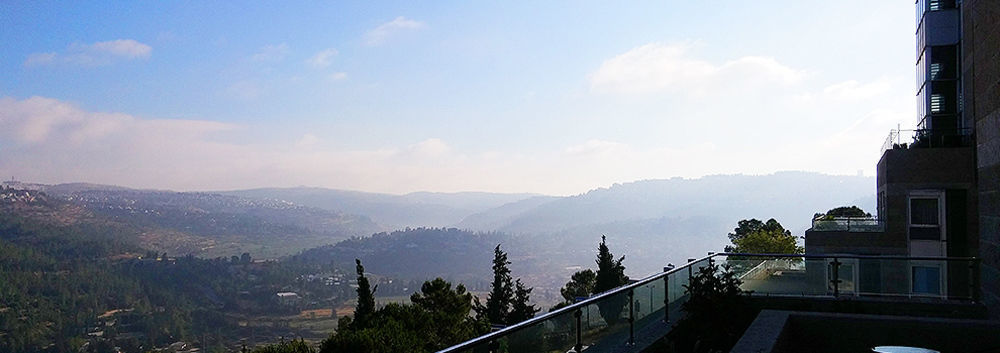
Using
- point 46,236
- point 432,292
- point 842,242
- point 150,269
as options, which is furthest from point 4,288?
point 842,242

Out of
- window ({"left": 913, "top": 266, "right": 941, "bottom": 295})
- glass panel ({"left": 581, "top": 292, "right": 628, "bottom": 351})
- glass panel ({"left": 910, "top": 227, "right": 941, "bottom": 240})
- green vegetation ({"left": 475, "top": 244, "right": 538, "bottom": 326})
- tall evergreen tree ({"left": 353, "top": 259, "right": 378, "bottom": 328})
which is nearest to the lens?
glass panel ({"left": 581, "top": 292, "right": 628, "bottom": 351})

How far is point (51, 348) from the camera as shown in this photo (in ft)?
374

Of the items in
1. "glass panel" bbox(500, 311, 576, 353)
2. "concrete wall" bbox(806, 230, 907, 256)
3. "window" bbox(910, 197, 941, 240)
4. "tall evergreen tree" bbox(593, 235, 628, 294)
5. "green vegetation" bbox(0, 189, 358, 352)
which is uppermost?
"window" bbox(910, 197, 941, 240)

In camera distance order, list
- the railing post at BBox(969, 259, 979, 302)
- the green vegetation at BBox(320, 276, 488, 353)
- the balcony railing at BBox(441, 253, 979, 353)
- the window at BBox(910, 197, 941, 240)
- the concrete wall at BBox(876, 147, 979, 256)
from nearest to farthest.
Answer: the balcony railing at BBox(441, 253, 979, 353) → the railing post at BBox(969, 259, 979, 302) → the concrete wall at BBox(876, 147, 979, 256) → the window at BBox(910, 197, 941, 240) → the green vegetation at BBox(320, 276, 488, 353)

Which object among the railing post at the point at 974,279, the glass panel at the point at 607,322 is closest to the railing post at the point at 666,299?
the glass panel at the point at 607,322

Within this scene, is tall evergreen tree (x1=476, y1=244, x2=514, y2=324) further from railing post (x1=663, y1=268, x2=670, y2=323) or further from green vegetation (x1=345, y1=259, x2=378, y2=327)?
railing post (x1=663, y1=268, x2=670, y2=323)

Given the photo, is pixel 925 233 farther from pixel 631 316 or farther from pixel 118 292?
pixel 118 292

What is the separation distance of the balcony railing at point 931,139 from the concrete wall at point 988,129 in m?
14.0

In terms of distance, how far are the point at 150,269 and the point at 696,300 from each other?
7317 inches

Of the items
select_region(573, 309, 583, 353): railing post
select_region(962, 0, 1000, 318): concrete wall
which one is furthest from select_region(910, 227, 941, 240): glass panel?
select_region(573, 309, 583, 353): railing post

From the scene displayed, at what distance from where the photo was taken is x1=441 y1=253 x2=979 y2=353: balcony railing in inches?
265

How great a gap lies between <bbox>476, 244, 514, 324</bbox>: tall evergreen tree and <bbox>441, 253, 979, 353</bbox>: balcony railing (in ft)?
152

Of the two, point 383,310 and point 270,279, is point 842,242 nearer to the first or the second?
point 383,310

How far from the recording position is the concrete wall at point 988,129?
8.06 m
